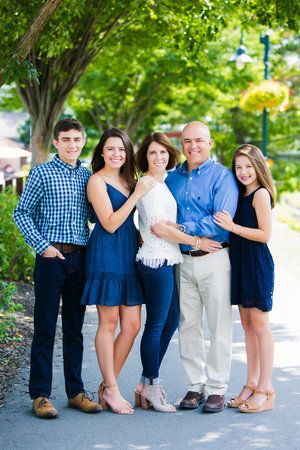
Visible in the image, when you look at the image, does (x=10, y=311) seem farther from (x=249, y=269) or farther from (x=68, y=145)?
(x=249, y=269)

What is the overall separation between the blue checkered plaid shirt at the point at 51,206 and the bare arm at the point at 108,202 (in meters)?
0.15

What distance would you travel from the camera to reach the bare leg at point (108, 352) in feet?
20.2

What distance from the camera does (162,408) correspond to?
6176mm

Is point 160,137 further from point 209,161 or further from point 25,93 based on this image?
point 25,93

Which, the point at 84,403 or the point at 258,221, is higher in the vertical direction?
the point at 258,221

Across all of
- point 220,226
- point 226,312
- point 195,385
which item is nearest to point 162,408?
point 195,385

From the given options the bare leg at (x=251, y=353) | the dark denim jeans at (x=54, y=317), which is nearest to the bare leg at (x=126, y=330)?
the dark denim jeans at (x=54, y=317)

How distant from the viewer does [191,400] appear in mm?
6270

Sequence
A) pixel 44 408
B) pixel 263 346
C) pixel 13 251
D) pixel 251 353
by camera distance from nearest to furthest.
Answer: pixel 44 408
pixel 263 346
pixel 251 353
pixel 13 251

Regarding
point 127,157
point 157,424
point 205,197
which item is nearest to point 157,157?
point 127,157

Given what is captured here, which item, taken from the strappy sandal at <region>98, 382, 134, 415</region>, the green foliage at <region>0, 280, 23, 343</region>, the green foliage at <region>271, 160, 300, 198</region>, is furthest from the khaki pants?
the green foliage at <region>271, 160, 300, 198</region>

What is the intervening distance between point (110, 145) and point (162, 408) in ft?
6.40

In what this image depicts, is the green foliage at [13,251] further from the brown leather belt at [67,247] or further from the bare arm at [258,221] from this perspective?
the bare arm at [258,221]

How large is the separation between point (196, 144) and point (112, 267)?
1096 millimetres
